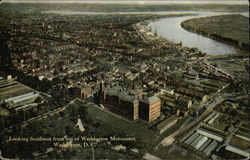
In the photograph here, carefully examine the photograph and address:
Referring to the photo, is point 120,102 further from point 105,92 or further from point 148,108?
point 148,108

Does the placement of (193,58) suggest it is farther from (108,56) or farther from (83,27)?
(83,27)

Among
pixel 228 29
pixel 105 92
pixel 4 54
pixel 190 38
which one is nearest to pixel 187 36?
pixel 190 38

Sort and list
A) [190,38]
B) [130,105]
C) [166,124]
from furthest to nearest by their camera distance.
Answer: [190,38] < [130,105] < [166,124]

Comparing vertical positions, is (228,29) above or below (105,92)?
above

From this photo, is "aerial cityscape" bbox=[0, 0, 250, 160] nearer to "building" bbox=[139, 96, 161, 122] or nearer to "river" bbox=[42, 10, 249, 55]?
"building" bbox=[139, 96, 161, 122]

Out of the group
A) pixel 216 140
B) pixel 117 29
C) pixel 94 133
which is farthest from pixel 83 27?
pixel 216 140

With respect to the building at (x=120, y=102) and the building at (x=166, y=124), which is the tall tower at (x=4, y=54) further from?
the building at (x=166, y=124)

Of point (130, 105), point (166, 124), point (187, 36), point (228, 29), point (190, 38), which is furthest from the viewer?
point (187, 36)
